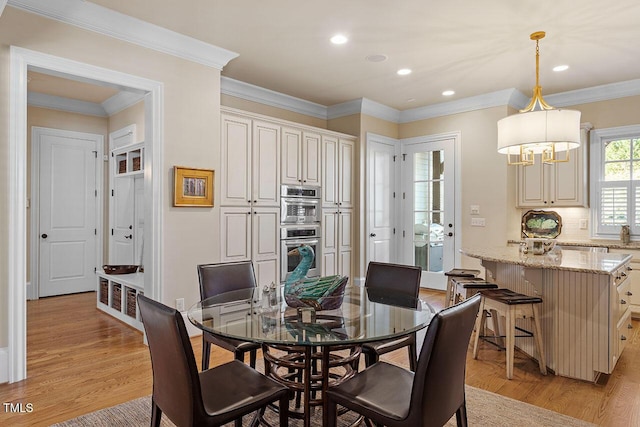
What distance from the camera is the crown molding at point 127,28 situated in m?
2.86

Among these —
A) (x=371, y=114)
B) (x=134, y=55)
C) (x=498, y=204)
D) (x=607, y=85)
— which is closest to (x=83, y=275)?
(x=134, y=55)

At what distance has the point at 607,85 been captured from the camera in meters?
4.81

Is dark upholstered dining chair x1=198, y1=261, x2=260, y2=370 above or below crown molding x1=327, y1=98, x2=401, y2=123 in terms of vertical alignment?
below

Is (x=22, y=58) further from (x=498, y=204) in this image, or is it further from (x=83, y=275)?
(x=498, y=204)

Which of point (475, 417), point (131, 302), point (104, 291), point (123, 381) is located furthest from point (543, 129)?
point (104, 291)

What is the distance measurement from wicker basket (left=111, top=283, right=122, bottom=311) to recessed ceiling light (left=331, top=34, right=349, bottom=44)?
332 cm

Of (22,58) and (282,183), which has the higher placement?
(22,58)

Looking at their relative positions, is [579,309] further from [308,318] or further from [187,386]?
[187,386]

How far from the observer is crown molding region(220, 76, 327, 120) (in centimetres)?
478

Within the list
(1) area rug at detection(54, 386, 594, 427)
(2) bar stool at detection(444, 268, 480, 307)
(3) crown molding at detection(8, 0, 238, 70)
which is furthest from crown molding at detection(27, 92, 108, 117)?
(2) bar stool at detection(444, 268, 480, 307)

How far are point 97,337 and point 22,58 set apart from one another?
8.00 ft

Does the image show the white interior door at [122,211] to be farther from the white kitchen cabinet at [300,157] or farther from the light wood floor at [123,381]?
the white kitchen cabinet at [300,157]

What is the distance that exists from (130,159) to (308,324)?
375cm

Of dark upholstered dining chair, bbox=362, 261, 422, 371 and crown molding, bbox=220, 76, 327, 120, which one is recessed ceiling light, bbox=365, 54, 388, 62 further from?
dark upholstered dining chair, bbox=362, 261, 422, 371
